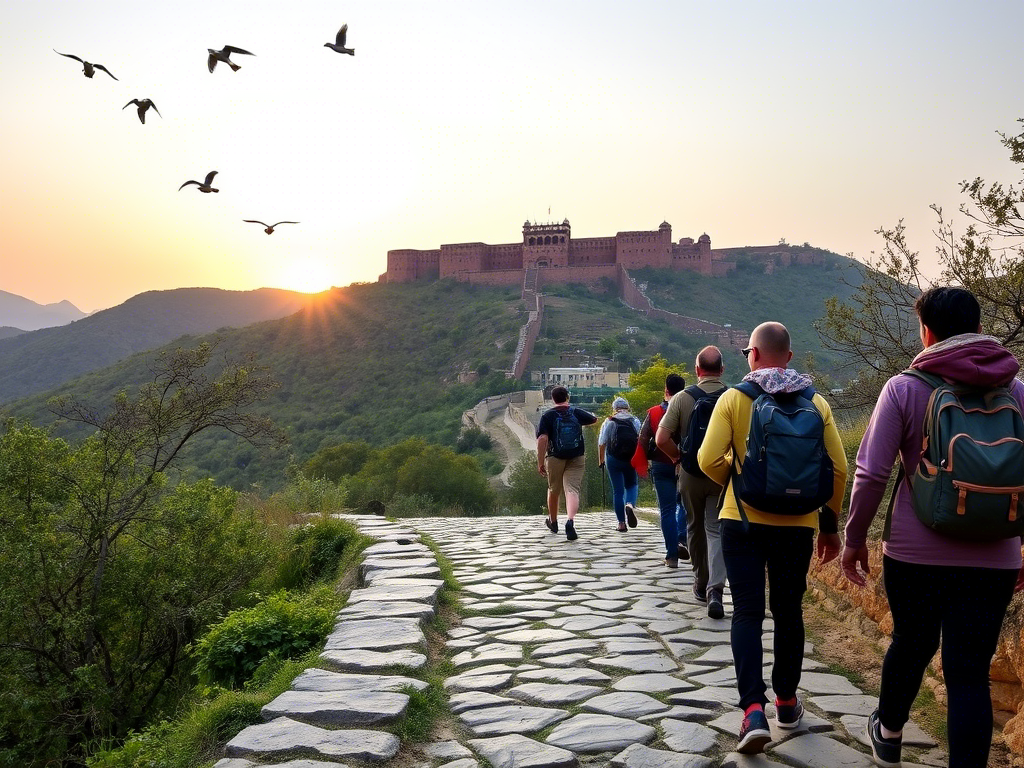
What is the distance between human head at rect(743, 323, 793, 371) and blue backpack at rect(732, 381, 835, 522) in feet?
1.01

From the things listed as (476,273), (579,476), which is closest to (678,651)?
(579,476)

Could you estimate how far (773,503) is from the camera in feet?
10.7

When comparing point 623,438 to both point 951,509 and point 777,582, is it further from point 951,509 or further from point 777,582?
point 951,509

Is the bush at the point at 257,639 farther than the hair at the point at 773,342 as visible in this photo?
Yes

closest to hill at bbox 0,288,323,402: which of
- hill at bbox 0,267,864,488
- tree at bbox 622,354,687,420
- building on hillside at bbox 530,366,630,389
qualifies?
hill at bbox 0,267,864,488

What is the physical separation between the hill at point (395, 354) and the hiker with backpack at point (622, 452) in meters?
39.0

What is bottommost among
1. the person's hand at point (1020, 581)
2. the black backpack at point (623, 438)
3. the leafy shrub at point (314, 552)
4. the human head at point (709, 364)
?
the leafy shrub at point (314, 552)

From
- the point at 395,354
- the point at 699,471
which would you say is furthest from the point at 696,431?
the point at 395,354

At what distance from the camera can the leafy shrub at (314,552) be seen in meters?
7.82

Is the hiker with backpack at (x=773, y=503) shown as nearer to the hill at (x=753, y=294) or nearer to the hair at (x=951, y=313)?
the hair at (x=951, y=313)

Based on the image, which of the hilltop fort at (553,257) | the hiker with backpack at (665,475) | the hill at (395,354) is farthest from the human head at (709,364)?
the hilltop fort at (553,257)

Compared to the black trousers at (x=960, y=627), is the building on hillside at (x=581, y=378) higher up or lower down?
higher up

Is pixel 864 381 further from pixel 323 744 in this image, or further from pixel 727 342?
pixel 727 342

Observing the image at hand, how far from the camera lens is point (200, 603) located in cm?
773
